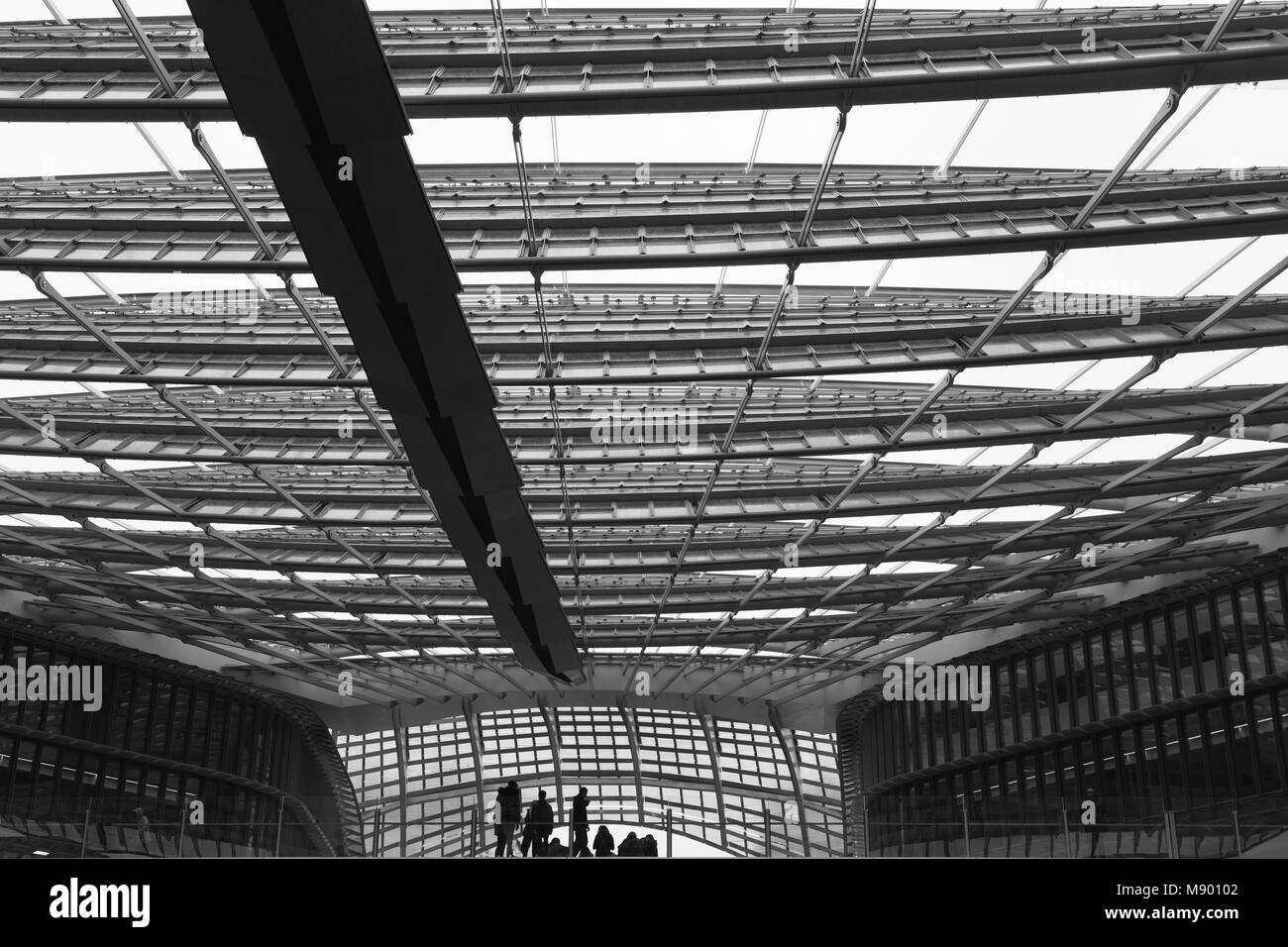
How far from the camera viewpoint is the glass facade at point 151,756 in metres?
17.0

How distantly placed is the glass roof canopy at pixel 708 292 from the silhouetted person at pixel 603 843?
25.4ft

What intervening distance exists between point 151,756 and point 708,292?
32417 millimetres

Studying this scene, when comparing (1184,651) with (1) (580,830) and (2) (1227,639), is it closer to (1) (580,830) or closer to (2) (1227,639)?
(2) (1227,639)

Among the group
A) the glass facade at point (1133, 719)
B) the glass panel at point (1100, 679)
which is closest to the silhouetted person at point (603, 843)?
the glass facade at point (1133, 719)

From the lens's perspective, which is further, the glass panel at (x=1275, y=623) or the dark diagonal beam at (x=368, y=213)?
the glass panel at (x=1275, y=623)

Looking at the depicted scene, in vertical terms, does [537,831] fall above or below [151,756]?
below

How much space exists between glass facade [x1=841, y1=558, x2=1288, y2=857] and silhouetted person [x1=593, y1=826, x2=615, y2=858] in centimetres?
399

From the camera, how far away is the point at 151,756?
43812mm

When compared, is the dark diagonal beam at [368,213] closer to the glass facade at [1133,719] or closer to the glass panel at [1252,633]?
the glass facade at [1133,719]

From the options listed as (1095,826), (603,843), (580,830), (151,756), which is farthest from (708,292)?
(151,756)

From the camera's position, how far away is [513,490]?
74.3 feet
